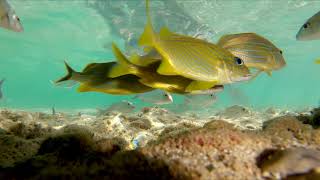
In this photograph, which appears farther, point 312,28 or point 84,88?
point 312,28

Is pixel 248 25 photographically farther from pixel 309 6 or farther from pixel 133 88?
pixel 133 88

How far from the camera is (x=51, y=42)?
4581cm

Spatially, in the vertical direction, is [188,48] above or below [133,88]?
above

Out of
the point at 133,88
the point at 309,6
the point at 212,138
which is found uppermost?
the point at 133,88

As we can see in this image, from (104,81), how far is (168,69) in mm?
517

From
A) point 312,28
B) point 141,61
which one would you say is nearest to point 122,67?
point 141,61

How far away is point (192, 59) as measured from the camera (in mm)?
1870

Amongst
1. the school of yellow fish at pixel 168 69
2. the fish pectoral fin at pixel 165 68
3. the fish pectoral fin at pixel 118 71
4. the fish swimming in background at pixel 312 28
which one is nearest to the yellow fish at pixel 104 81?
the school of yellow fish at pixel 168 69

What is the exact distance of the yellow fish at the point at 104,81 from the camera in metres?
2.08

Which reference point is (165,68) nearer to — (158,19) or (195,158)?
(195,158)

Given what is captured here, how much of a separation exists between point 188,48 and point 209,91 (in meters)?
0.38

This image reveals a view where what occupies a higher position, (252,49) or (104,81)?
(252,49)

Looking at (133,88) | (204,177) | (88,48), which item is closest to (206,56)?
(133,88)

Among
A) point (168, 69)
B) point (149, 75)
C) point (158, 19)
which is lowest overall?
point (158, 19)
